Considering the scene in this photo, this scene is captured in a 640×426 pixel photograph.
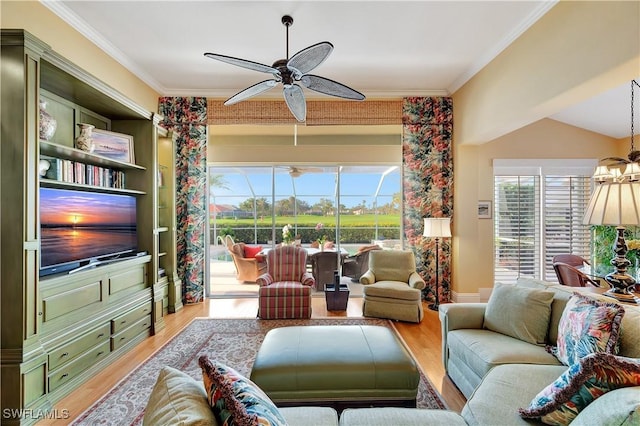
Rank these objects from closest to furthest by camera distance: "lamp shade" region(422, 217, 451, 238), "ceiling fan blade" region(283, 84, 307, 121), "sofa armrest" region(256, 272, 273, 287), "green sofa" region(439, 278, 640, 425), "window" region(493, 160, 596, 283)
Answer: "green sofa" region(439, 278, 640, 425), "ceiling fan blade" region(283, 84, 307, 121), "sofa armrest" region(256, 272, 273, 287), "lamp shade" region(422, 217, 451, 238), "window" region(493, 160, 596, 283)

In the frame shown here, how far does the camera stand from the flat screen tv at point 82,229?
2.27m

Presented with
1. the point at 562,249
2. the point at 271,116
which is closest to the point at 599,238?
the point at 562,249

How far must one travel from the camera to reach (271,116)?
14.5 feet

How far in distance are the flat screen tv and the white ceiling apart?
1712mm

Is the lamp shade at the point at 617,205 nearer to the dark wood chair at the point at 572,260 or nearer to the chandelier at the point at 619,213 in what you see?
the chandelier at the point at 619,213

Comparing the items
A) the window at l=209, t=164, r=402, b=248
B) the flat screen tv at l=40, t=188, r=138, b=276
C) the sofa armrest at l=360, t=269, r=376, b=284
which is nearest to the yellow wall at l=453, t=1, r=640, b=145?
the window at l=209, t=164, r=402, b=248

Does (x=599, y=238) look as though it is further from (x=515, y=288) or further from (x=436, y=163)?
(x=515, y=288)

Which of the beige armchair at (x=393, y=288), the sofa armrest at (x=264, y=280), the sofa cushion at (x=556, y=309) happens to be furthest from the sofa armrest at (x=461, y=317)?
the sofa armrest at (x=264, y=280)

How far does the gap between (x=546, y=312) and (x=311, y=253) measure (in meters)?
3.32

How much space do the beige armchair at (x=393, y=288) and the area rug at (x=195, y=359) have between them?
185 mm

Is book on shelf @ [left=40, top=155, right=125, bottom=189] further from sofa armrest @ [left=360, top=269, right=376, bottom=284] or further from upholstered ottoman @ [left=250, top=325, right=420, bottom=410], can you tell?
sofa armrest @ [left=360, top=269, right=376, bottom=284]

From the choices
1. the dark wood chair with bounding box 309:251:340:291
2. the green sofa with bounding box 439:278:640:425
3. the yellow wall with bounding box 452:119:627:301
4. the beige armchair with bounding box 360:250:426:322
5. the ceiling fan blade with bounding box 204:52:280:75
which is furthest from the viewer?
the dark wood chair with bounding box 309:251:340:291

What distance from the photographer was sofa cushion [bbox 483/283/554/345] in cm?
201

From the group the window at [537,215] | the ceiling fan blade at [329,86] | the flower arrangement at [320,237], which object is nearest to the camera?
the ceiling fan blade at [329,86]
